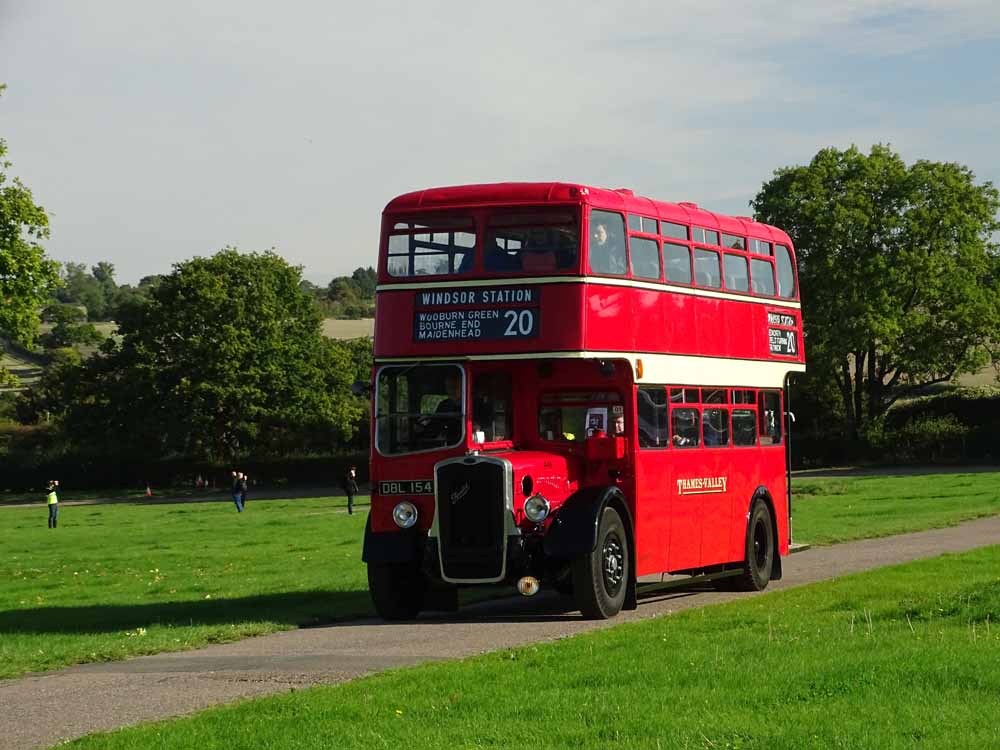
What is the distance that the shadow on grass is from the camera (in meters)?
20.0

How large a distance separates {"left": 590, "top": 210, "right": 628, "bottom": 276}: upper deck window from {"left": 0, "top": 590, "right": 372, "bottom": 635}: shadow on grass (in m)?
5.39

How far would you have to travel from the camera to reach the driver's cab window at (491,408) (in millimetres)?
19312

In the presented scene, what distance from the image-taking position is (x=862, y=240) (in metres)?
76.0

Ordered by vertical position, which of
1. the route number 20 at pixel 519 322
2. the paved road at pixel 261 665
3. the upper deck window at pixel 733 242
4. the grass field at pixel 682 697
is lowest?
the paved road at pixel 261 665

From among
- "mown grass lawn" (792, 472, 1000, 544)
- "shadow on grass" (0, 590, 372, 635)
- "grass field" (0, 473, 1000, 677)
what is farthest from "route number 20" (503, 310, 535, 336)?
"mown grass lawn" (792, 472, 1000, 544)

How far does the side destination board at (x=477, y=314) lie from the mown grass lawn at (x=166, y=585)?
13.0ft

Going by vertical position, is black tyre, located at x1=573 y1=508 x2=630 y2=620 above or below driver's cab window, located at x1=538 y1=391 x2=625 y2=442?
below

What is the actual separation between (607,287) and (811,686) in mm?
8848

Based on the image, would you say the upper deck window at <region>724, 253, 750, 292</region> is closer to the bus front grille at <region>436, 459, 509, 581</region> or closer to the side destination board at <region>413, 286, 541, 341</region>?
the side destination board at <region>413, 286, 541, 341</region>

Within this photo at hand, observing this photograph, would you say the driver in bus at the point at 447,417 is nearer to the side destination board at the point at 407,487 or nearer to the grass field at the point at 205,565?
the side destination board at the point at 407,487

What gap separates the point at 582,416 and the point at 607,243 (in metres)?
2.14

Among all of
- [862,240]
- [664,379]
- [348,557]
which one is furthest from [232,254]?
[664,379]

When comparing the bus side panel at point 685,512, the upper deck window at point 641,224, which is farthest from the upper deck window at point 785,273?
the upper deck window at point 641,224

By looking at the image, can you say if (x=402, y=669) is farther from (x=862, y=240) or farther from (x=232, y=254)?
(x=232, y=254)
